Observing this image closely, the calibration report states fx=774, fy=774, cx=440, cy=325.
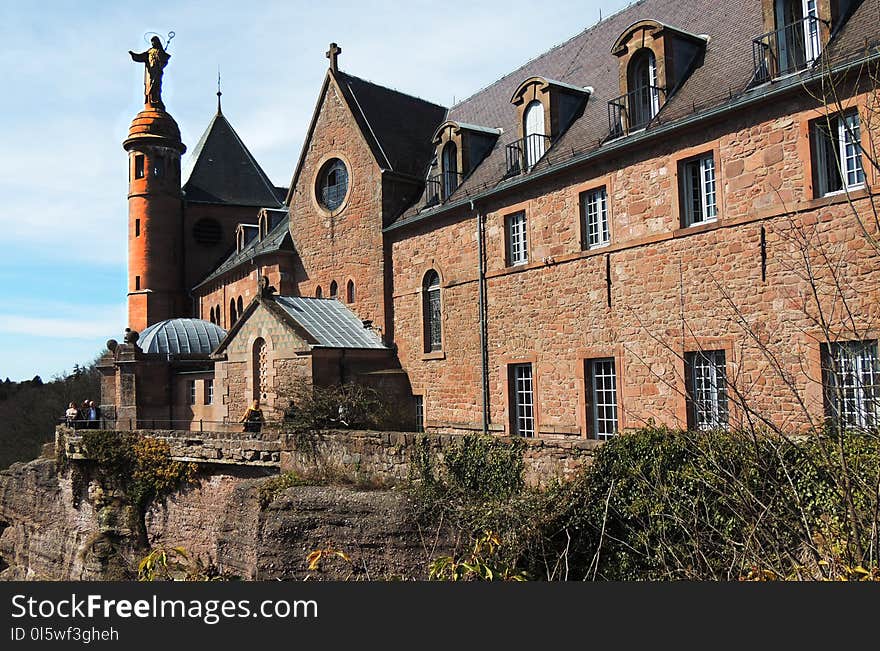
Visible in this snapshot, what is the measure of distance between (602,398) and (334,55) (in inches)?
607

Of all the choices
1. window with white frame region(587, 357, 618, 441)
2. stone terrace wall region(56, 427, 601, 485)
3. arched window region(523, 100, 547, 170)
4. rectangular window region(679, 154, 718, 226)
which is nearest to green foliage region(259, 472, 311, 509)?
stone terrace wall region(56, 427, 601, 485)

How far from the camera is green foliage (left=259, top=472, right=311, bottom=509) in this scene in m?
12.6

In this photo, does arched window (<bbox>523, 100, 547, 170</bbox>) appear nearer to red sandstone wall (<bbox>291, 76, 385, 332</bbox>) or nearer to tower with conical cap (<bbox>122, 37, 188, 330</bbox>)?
red sandstone wall (<bbox>291, 76, 385, 332</bbox>)

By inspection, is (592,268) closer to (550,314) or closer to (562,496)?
(550,314)

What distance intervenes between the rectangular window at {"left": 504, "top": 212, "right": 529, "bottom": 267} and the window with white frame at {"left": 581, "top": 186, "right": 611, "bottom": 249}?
197 centimetres

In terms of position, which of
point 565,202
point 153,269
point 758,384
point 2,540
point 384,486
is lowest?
point 2,540

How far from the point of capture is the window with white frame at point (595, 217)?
53.7 feet

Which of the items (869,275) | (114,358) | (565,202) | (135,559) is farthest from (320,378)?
(869,275)

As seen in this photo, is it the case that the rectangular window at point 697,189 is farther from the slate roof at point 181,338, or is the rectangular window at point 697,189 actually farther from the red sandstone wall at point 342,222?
the slate roof at point 181,338

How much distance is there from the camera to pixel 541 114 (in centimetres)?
1866

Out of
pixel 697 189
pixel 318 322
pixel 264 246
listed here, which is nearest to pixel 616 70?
pixel 697 189

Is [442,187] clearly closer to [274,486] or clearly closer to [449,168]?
[449,168]

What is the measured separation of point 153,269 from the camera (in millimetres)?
39375

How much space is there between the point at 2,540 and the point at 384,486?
17785mm
